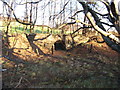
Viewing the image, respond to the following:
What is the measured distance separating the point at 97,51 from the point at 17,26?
31.7 ft

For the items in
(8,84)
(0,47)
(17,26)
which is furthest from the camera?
(17,26)

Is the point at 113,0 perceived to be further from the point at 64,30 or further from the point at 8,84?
the point at 64,30

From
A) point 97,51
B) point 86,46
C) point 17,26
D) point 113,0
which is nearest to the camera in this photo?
point 113,0

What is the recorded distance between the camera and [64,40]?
1145 centimetres

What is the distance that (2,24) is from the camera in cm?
1205

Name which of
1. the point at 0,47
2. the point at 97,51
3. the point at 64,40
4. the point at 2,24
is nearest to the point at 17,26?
the point at 2,24

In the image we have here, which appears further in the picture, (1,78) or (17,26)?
(17,26)

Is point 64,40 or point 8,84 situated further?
point 64,40

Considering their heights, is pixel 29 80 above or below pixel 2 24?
below

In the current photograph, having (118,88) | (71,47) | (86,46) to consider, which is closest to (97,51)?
(86,46)

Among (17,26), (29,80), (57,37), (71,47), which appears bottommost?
(29,80)

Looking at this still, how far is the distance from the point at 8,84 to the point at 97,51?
8705 mm

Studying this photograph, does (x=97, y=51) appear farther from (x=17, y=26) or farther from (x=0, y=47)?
(x=17, y=26)

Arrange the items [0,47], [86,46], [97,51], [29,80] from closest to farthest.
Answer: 1. [29,80]
2. [0,47]
3. [97,51]
4. [86,46]
